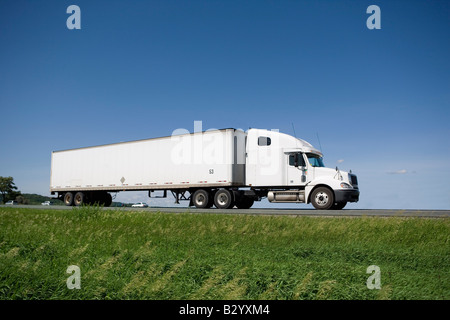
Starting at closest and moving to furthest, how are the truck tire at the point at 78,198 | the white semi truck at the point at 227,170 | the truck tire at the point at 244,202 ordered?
the white semi truck at the point at 227,170 → the truck tire at the point at 244,202 → the truck tire at the point at 78,198

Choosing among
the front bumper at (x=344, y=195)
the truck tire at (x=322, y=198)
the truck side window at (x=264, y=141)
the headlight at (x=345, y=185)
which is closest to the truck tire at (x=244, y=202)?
the truck side window at (x=264, y=141)

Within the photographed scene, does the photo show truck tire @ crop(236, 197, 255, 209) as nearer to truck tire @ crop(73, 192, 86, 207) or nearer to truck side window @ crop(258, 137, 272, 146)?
truck side window @ crop(258, 137, 272, 146)

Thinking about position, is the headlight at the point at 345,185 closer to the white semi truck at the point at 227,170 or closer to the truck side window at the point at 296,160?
the white semi truck at the point at 227,170

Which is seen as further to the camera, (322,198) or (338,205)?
(338,205)

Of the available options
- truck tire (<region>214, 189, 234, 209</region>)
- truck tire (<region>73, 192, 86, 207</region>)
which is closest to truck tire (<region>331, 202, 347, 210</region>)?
truck tire (<region>214, 189, 234, 209</region>)

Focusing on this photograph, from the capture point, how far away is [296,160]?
2002 cm

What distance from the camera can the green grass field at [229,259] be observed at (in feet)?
16.7

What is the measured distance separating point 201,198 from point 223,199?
1.67 metres

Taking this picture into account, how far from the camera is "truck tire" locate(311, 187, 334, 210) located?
1894 centimetres

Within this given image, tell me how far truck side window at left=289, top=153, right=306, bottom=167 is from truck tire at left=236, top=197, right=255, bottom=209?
3.98m

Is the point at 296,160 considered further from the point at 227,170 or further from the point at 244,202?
the point at 244,202

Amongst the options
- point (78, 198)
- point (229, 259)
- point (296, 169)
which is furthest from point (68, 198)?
point (229, 259)
